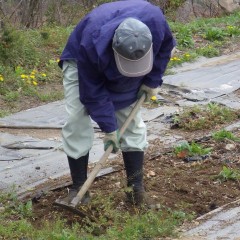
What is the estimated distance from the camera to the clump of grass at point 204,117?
23.1 ft

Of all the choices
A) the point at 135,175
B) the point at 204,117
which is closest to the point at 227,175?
the point at 135,175

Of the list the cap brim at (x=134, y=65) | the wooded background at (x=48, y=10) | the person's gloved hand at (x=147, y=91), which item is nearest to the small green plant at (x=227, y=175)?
the person's gloved hand at (x=147, y=91)

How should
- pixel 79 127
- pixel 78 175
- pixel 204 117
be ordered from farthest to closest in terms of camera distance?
pixel 204 117 < pixel 78 175 < pixel 79 127

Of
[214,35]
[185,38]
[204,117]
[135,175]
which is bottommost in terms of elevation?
[214,35]

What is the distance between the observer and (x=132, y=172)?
508cm

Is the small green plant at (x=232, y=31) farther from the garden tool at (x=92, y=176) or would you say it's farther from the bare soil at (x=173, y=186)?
the garden tool at (x=92, y=176)

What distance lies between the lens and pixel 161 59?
4.78 m

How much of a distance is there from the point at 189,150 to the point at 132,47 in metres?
2.00

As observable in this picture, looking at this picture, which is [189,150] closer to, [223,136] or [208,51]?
[223,136]

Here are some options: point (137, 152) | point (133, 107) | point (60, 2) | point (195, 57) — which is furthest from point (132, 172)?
point (60, 2)

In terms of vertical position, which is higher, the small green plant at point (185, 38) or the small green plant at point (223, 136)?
the small green plant at point (223, 136)

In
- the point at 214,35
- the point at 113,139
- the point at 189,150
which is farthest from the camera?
the point at 214,35

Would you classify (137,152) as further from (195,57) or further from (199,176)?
(195,57)

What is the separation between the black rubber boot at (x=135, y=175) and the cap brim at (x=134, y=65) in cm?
76
